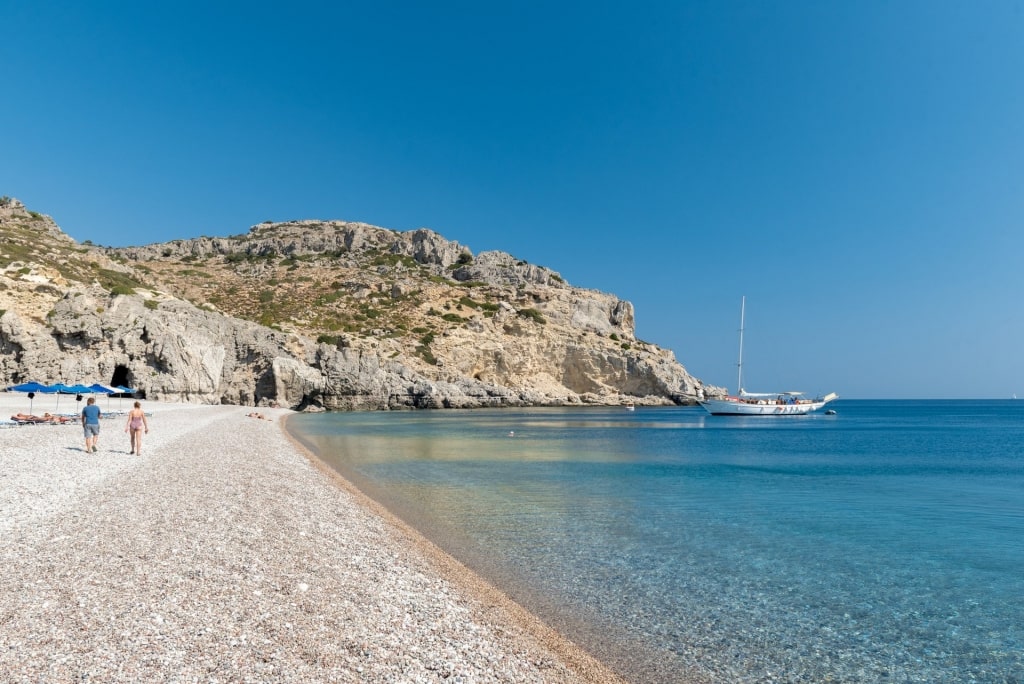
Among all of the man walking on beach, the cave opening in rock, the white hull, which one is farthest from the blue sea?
the white hull

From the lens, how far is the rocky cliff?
50.4 m

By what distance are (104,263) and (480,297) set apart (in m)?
50.4

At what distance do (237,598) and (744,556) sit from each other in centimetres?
779

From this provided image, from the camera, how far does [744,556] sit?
998 centimetres

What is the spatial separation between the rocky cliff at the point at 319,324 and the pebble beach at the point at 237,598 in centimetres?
4503

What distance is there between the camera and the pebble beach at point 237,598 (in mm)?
4711

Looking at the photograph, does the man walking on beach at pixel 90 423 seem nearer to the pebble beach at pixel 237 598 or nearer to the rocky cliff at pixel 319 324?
the pebble beach at pixel 237 598

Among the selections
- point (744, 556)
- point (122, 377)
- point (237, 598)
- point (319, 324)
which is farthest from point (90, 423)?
point (319, 324)

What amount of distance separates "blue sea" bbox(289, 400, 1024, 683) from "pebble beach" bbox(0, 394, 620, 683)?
1053 mm

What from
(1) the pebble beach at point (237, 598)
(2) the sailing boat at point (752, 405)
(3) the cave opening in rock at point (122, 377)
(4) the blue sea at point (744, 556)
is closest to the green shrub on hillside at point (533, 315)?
(2) the sailing boat at point (752, 405)

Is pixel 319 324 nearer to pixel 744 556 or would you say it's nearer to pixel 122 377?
pixel 122 377

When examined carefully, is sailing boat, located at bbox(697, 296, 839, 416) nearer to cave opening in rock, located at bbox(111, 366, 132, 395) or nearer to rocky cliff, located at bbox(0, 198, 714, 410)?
rocky cliff, located at bbox(0, 198, 714, 410)

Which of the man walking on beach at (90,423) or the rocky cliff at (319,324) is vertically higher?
the rocky cliff at (319,324)

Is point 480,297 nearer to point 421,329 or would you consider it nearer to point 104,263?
point 421,329
